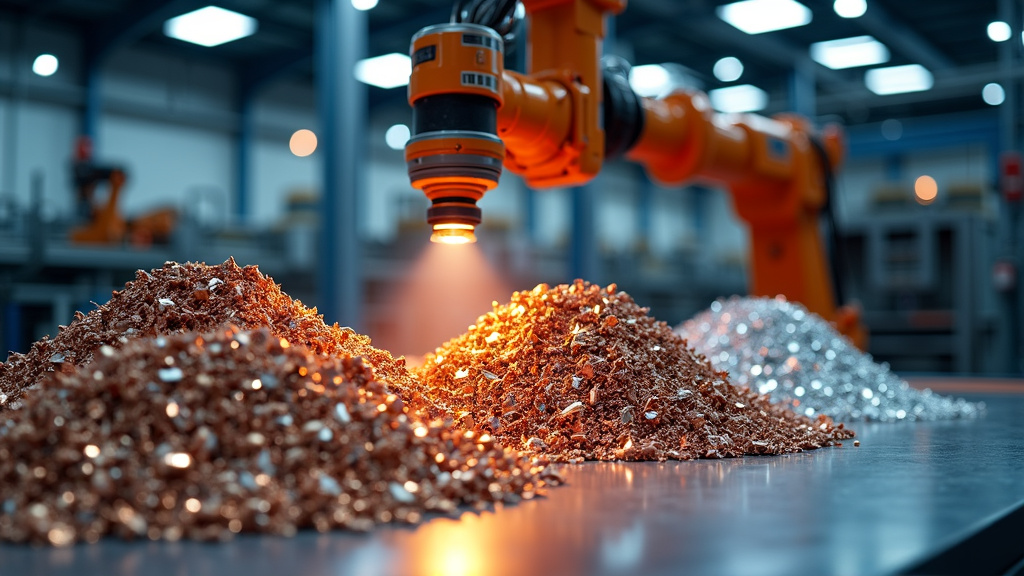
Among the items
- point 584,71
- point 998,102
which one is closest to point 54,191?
point 584,71

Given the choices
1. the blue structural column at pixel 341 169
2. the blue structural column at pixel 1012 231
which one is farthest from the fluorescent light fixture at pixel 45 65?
the blue structural column at pixel 1012 231

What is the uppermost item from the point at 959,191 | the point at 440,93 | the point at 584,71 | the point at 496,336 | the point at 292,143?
the point at 292,143

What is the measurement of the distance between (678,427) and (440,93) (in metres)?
0.55

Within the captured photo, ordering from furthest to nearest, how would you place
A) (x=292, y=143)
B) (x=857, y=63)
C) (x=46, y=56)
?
(x=292, y=143) < (x=857, y=63) < (x=46, y=56)

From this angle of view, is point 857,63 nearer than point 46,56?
No

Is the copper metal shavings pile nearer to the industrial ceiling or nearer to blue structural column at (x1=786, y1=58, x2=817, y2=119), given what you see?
the industrial ceiling

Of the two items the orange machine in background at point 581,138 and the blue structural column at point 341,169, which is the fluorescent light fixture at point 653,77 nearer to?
the blue structural column at point 341,169

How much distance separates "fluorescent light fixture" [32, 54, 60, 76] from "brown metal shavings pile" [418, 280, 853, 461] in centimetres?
919

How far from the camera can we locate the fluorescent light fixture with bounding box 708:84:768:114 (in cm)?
1127

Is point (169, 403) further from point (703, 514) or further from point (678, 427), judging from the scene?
point (678, 427)

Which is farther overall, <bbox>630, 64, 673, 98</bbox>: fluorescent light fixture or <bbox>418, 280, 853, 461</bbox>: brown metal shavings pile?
<bbox>630, 64, 673, 98</bbox>: fluorescent light fixture

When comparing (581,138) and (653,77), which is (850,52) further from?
(581,138)

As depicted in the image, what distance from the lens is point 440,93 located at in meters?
1.18

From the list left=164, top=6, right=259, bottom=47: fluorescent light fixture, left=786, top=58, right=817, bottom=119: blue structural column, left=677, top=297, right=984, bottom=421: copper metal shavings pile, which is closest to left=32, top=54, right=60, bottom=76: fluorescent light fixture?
left=164, top=6, right=259, bottom=47: fluorescent light fixture
